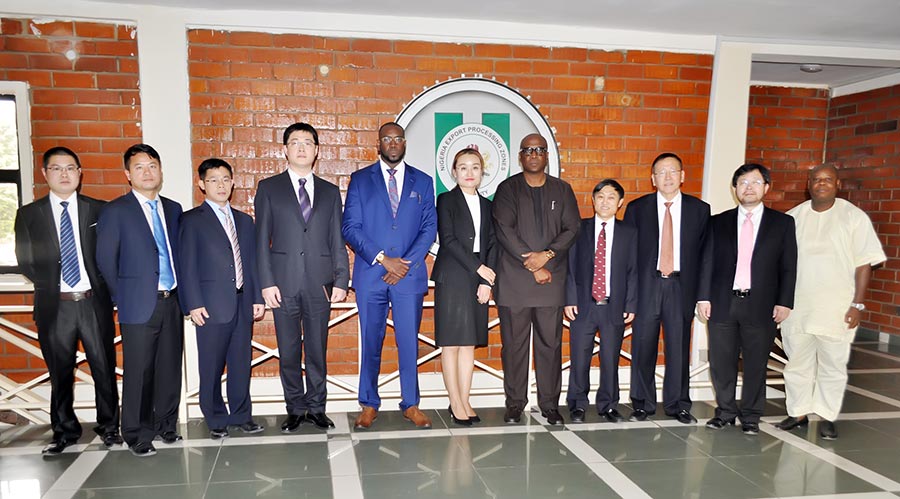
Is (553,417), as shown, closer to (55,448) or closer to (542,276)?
(542,276)

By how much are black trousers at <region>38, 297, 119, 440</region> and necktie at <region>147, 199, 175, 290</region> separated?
46 centimetres

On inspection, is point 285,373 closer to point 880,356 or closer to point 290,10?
point 290,10

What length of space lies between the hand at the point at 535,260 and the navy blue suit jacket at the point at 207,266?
74.4 inches

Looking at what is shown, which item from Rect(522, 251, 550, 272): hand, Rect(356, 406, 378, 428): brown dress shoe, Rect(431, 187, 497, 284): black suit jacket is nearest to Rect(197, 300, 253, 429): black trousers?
Rect(356, 406, 378, 428): brown dress shoe

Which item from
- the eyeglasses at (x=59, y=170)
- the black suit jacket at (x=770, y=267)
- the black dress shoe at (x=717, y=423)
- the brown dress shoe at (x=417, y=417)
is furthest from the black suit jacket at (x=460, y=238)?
the eyeglasses at (x=59, y=170)

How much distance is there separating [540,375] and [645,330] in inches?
31.7

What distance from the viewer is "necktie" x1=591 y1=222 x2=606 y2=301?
3.98 m

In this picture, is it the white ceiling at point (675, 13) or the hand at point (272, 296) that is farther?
the white ceiling at point (675, 13)

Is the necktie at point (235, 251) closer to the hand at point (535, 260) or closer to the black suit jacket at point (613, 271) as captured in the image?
the hand at point (535, 260)

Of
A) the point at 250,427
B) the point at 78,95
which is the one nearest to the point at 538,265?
the point at 250,427

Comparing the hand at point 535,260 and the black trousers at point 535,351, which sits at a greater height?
the hand at point 535,260

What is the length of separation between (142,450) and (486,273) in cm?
237

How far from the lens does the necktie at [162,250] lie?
3.49 m

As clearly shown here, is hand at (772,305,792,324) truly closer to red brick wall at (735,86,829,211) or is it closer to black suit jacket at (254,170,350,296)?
black suit jacket at (254,170,350,296)
